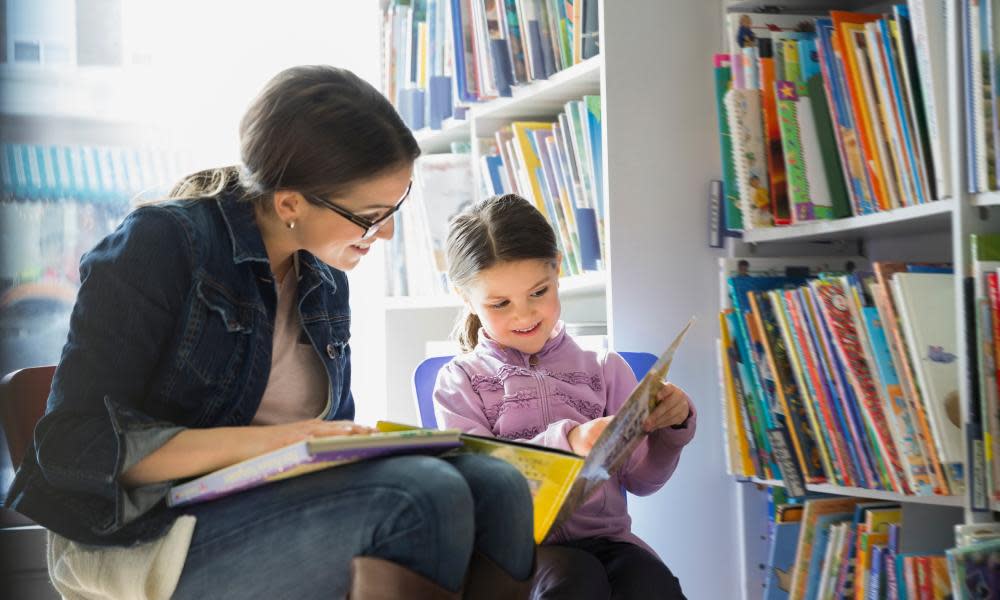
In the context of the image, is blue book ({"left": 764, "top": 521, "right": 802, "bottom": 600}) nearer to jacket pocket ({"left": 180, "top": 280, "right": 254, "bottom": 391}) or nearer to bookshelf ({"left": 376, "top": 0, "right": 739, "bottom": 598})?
bookshelf ({"left": 376, "top": 0, "right": 739, "bottom": 598})

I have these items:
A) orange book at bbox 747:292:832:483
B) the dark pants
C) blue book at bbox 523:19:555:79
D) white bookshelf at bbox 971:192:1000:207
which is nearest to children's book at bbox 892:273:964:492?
white bookshelf at bbox 971:192:1000:207

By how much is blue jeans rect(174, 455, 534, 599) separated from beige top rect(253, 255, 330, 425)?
0.26m

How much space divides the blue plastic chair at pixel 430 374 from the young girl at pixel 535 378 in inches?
2.5

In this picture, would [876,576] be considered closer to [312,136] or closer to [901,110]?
[901,110]

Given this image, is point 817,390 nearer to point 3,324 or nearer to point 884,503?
point 884,503

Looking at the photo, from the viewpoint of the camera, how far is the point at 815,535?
157 cm

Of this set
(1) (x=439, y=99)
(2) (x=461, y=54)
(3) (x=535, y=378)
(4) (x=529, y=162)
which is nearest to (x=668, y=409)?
(3) (x=535, y=378)

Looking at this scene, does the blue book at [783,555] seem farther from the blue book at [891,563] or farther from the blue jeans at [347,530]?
the blue jeans at [347,530]

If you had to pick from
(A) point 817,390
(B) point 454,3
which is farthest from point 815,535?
(B) point 454,3

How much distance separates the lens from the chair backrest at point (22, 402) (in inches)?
47.8

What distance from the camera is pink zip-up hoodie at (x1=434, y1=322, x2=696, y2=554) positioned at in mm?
1430

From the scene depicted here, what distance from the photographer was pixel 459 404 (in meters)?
1.49

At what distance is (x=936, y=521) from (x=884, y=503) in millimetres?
92

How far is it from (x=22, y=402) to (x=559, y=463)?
2.21ft
